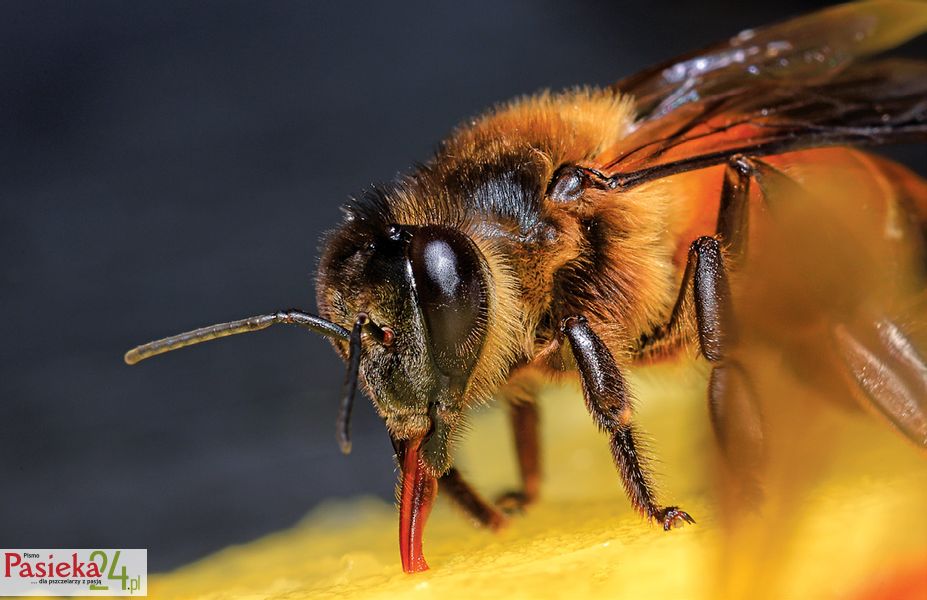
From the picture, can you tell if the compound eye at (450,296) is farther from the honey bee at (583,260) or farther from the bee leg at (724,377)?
the bee leg at (724,377)

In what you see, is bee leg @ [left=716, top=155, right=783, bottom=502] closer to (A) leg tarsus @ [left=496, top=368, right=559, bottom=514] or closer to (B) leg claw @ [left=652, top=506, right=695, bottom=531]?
(B) leg claw @ [left=652, top=506, right=695, bottom=531]

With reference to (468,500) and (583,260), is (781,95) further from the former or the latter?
(468,500)

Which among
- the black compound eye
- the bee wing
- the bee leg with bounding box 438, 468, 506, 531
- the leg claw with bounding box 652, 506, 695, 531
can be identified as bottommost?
the leg claw with bounding box 652, 506, 695, 531

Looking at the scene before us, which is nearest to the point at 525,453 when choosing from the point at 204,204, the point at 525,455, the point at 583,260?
the point at 525,455

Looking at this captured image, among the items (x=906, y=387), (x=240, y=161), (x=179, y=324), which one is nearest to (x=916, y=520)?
(x=906, y=387)

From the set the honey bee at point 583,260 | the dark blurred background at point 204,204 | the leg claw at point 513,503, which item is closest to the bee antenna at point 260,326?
the honey bee at point 583,260

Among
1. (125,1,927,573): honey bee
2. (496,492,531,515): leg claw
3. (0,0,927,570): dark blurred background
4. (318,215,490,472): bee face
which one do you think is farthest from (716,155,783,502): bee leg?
(0,0,927,570): dark blurred background
